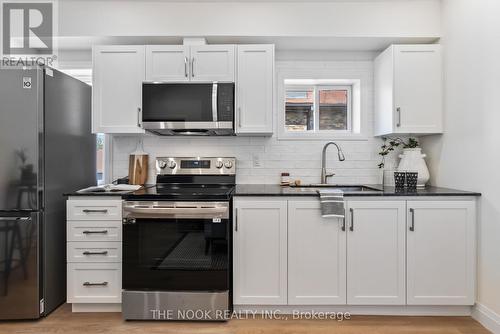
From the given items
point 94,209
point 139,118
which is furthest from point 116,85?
point 94,209

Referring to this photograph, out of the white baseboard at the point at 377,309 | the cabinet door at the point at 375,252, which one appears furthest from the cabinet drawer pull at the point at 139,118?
the cabinet door at the point at 375,252

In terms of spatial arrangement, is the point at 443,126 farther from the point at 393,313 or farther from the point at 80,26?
the point at 80,26

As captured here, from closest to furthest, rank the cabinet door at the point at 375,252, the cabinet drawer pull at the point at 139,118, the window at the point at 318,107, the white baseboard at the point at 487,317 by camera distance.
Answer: the white baseboard at the point at 487,317 → the cabinet door at the point at 375,252 → the cabinet drawer pull at the point at 139,118 → the window at the point at 318,107

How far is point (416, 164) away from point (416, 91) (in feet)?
2.09

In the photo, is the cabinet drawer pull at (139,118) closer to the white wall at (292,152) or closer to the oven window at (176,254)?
the white wall at (292,152)

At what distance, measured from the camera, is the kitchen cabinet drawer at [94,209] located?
2.49m

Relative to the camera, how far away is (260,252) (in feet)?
8.10

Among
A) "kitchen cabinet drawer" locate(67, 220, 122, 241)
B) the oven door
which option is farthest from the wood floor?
"kitchen cabinet drawer" locate(67, 220, 122, 241)

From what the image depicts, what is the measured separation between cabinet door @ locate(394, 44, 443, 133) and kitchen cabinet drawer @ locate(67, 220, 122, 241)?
246 centimetres

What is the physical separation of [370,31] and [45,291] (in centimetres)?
336

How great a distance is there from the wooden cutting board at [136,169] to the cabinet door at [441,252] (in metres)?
2.34

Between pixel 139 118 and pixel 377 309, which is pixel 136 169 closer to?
pixel 139 118

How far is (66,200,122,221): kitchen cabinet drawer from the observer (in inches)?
98.0

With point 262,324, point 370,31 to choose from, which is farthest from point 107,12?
point 262,324
